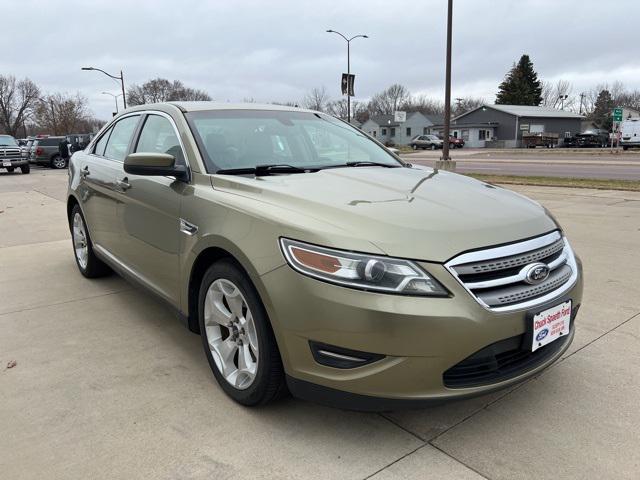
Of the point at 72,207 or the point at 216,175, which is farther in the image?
the point at 72,207

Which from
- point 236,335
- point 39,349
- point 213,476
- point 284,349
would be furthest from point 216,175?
point 39,349

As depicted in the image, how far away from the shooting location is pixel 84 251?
17.1ft

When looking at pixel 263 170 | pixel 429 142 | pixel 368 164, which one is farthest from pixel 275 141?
pixel 429 142

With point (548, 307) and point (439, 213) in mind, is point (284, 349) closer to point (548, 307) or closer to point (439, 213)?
point (439, 213)

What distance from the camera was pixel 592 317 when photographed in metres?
3.94

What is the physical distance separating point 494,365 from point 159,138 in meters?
2.67

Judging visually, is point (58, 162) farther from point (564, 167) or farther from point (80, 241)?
point (80, 241)

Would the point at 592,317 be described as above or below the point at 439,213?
below

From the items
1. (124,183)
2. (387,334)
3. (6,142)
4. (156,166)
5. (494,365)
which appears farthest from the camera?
(6,142)

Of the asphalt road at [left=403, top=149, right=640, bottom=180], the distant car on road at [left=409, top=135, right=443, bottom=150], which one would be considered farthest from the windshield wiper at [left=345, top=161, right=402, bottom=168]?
the distant car on road at [left=409, top=135, right=443, bottom=150]

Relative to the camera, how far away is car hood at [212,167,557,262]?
2232 millimetres

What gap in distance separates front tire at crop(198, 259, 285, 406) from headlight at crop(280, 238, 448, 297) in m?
0.45

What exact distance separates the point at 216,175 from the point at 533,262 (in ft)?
5.80

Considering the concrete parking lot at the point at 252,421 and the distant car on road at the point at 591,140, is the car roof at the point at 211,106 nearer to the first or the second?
the concrete parking lot at the point at 252,421
